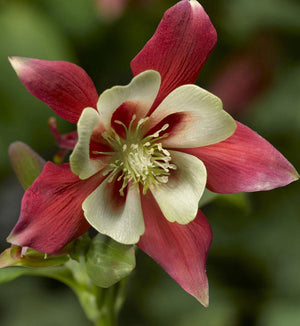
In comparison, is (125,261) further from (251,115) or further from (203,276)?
(251,115)

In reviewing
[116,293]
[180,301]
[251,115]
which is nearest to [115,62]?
[251,115]

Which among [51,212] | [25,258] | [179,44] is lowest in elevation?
[25,258]

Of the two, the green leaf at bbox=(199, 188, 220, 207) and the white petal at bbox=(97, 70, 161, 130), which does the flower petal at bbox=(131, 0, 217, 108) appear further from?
the green leaf at bbox=(199, 188, 220, 207)

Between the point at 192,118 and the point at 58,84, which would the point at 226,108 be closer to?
the point at 192,118

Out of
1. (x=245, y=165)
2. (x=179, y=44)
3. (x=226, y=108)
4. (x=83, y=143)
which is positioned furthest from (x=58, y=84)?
(x=226, y=108)

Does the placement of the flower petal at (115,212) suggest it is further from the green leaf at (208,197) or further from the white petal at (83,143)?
the green leaf at (208,197)

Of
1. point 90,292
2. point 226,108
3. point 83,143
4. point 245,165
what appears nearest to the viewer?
point 83,143

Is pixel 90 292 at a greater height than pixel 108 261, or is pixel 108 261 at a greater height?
pixel 108 261

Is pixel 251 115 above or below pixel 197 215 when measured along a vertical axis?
Answer: below
